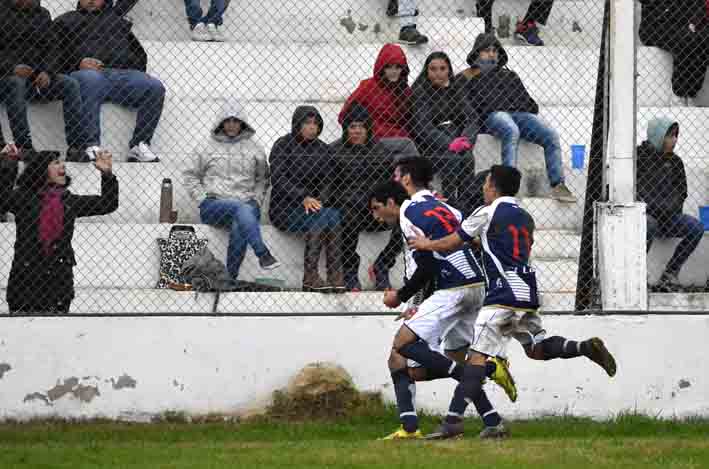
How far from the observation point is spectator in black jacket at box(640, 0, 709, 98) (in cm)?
1516

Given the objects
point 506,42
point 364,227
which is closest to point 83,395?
point 364,227

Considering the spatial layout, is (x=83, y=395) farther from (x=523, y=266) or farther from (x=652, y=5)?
(x=652, y=5)

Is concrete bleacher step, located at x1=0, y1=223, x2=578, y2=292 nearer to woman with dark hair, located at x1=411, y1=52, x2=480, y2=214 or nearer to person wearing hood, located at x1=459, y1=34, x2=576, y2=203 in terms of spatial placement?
woman with dark hair, located at x1=411, y1=52, x2=480, y2=214

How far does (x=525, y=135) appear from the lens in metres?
13.9

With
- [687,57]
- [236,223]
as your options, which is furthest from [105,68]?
[687,57]

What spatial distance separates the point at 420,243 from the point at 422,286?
396mm

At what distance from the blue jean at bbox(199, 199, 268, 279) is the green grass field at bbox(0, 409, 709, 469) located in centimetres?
178

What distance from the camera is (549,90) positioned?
15.1 m

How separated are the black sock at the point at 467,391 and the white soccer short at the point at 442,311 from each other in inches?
14.8

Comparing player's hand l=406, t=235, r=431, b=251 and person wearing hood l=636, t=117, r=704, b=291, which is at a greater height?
person wearing hood l=636, t=117, r=704, b=291

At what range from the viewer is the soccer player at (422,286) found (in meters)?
10.1

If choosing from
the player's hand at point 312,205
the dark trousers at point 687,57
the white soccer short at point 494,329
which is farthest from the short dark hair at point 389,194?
the dark trousers at point 687,57

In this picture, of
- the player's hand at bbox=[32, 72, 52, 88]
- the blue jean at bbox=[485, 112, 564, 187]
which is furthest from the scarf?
the blue jean at bbox=[485, 112, 564, 187]

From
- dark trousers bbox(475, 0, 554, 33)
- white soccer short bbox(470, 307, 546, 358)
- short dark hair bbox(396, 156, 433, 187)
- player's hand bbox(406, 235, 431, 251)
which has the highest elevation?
dark trousers bbox(475, 0, 554, 33)
